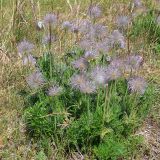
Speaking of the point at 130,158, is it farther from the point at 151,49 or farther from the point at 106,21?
the point at 106,21

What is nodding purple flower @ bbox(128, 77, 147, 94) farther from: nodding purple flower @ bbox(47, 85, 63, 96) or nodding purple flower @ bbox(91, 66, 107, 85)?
nodding purple flower @ bbox(47, 85, 63, 96)

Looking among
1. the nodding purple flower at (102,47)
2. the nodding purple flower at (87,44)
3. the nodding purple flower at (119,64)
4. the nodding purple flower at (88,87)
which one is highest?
the nodding purple flower at (102,47)

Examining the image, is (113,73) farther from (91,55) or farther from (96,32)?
(96,32)

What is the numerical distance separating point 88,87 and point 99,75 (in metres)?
0.11

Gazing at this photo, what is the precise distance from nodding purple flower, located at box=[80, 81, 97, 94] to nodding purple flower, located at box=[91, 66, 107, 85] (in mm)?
39

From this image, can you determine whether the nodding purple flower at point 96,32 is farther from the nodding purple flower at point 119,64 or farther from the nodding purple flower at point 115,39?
the nodding purple flower at point 119,64

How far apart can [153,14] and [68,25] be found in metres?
1.50

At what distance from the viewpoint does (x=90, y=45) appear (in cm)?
330

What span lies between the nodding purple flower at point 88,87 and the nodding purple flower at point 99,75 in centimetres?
4

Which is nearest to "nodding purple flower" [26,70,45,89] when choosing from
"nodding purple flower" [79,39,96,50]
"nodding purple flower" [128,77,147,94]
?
"nodding purple flower" [79,39,96,50]

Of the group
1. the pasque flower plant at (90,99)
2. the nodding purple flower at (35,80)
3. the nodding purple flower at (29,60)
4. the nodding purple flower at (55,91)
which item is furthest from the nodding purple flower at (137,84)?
the nodding purple flower at (29,60)

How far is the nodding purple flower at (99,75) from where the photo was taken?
3008 millimetres

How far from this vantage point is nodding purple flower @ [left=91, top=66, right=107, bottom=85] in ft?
9.87

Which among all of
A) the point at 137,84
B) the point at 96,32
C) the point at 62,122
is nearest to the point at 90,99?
the point at 62,122
